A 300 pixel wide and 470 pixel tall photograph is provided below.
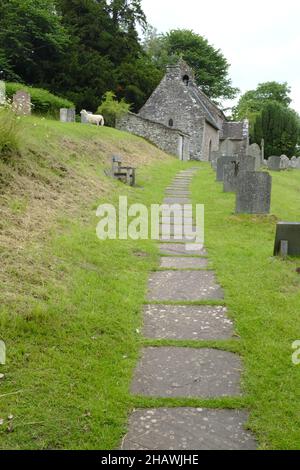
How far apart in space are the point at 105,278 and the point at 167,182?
1147 centimetres

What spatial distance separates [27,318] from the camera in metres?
4.85

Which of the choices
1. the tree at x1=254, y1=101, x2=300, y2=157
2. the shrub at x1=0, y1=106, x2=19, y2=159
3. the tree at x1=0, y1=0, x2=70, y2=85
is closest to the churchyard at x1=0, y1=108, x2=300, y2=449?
the shrub at x1=0, y1=106, x2=19, y2=159

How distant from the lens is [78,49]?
34688 mm

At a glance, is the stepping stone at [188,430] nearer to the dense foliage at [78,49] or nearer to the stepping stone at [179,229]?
the stepping stone at [179,229]

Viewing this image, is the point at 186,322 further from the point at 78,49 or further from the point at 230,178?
the point at 78,49

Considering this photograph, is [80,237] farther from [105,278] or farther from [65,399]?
[65,399]

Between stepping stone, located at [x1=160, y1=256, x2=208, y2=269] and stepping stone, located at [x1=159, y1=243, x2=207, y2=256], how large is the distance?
25 cm

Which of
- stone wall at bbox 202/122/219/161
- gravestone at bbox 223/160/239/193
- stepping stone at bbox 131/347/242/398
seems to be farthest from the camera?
stone wall at bbox 202/122/219/161

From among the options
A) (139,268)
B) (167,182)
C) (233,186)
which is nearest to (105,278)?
(139,268)

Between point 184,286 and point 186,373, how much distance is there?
2362 mm

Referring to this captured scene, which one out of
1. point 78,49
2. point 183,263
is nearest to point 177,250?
point 183,263

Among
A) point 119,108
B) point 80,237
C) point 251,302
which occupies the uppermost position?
point 119,108

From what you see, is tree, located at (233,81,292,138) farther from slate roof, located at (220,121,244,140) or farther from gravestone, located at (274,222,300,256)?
gravestone, located at (274,222,300,256)

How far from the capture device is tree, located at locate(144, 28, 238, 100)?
5484 cm
